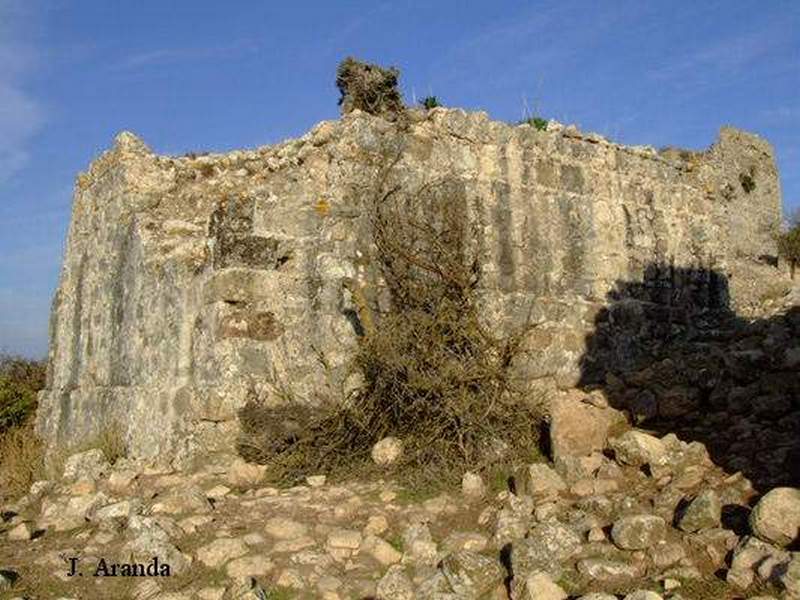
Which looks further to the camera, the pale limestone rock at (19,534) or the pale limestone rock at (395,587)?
the pale limestone rock at (19,534)

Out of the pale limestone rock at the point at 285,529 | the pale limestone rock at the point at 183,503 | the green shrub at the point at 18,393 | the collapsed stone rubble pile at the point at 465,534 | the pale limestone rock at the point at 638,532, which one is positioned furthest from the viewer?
the green shrub at the point at 18,393

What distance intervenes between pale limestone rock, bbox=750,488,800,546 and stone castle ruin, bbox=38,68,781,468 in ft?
10.9

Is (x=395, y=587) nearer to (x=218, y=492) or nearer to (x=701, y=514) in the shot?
(x=701, y=514)

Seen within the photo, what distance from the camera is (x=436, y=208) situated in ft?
24.1

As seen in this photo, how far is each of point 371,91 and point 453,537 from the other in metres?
4.37

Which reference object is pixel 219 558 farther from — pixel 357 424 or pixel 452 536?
pixel 357 424

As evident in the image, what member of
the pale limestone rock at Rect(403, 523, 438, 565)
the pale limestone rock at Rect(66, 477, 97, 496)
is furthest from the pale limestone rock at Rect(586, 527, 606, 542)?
the pale limestone rock at Rect(66, 477, 97, 496)

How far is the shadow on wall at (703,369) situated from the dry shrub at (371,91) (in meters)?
2.62

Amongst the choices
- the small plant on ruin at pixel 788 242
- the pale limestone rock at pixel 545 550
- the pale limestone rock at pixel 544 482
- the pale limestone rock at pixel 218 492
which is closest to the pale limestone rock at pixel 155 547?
the pale limestone rock at pixel 218 492

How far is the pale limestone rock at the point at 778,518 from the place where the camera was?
402cm

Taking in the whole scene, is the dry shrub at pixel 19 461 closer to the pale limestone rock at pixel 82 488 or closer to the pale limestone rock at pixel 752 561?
the pale limestone rock at pixel 82 488

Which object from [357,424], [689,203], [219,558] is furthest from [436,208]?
[219,558]

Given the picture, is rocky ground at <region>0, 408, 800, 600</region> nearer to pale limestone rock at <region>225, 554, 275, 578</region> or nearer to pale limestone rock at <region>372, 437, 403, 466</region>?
pale limestone rock at <region>225, 554, 275, 578</region>

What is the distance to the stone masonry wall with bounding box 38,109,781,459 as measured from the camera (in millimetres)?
6801
